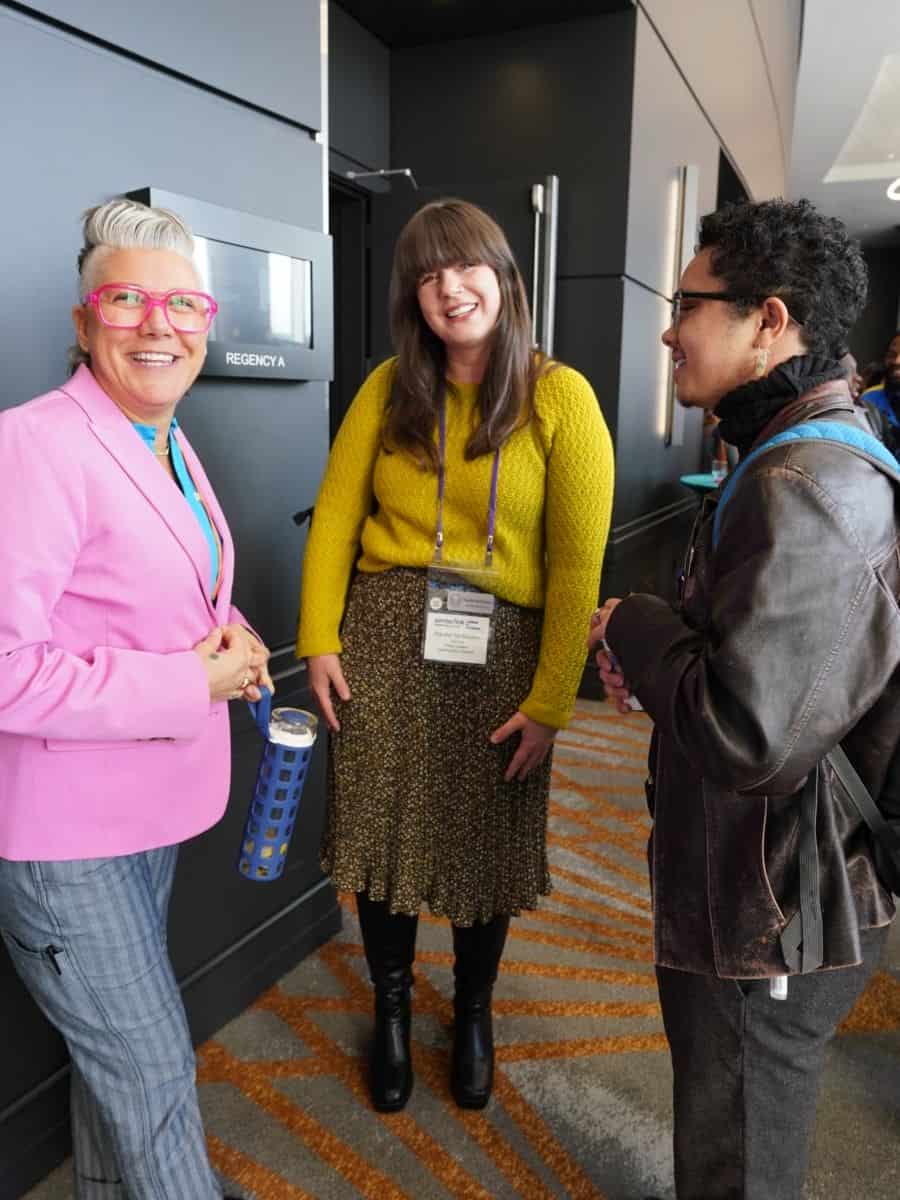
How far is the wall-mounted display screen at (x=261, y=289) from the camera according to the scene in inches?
69.4

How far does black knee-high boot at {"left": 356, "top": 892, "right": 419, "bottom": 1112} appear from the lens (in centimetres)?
192

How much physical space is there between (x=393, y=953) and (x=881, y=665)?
1.33 metres

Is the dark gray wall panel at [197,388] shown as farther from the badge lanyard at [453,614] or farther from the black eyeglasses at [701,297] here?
the black eyeglasses at [701,297]

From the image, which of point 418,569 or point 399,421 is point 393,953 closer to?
point 418,569

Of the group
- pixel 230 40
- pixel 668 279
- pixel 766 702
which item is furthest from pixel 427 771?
pixel 668 279

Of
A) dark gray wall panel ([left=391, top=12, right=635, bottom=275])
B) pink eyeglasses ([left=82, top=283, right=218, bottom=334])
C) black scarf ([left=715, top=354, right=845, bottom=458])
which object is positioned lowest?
black scarf ([left=715, top=354, right=845, bottom=458])

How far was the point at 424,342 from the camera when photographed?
5.54 ft

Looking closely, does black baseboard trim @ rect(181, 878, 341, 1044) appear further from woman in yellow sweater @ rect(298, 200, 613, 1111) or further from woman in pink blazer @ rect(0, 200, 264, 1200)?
woman in pink blazer @ rect(0, 200, 264, 1200)

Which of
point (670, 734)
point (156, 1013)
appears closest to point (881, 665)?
point (670, 734)

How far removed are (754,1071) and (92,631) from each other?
1.07 m

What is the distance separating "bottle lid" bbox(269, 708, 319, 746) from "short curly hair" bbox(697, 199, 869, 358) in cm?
93

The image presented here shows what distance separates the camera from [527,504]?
64.4 inches

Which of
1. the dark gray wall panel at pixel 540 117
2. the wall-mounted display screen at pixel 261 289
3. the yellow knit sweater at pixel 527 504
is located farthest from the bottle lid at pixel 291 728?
the dark gray wall panel at pixel 540 117

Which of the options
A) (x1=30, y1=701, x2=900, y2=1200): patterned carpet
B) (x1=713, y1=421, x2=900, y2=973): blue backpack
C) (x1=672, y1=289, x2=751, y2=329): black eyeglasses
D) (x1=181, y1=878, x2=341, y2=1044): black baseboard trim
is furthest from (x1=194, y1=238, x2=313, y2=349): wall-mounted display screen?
(x1=30, y1=701, x2=900, y2=1200): patterned carpet
